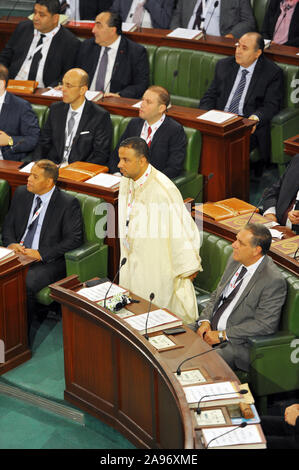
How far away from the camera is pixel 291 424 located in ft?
11.7

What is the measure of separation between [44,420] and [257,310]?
4.28 feet

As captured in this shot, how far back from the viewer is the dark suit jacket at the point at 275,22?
686 centimetres

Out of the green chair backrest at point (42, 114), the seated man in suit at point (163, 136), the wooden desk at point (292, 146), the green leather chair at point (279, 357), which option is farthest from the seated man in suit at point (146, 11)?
the green leather chair at point (279, 357)

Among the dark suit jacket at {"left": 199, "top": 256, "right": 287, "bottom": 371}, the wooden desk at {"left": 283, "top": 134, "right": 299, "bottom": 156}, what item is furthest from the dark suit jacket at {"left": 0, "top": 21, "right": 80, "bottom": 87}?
the dark suit jacket at {"left": 199, "top": 256, "right": 287, "bottom": 371}

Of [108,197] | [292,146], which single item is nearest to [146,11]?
[292,146]

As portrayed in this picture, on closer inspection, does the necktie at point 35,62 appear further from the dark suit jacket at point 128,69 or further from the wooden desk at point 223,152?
the wooden desk at point 223,152

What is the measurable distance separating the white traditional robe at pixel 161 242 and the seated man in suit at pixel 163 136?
3.03 feet

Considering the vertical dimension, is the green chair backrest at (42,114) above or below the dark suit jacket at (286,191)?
above

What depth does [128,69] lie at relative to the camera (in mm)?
6734

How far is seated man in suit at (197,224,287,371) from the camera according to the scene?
163 inches

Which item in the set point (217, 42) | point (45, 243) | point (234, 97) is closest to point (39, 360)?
point (45, 243)

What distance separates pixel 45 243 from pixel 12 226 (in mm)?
307

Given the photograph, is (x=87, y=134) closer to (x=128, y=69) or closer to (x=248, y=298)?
(x=128, y=69)
